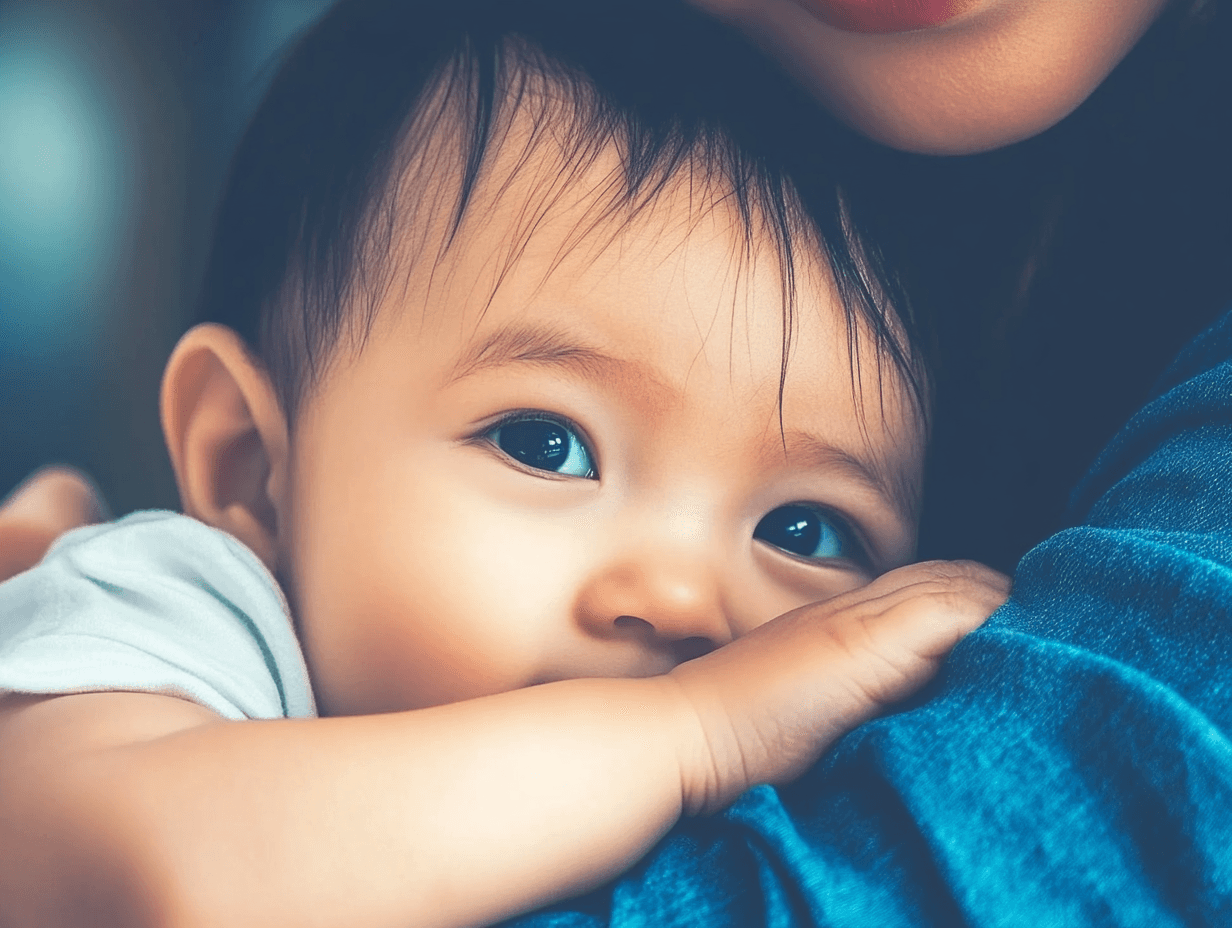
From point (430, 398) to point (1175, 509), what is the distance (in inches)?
16.0

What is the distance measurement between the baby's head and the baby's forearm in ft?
0.44

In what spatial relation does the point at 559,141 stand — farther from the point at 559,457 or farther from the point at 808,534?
the point at 808,534

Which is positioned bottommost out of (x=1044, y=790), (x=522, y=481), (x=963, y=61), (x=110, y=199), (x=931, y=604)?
(x=1044, y=790)

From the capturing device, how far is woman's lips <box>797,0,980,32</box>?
0.54m

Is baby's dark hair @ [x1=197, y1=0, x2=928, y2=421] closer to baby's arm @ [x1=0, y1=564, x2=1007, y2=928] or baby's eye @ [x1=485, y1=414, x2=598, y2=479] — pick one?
baby's eye @ [x1=485, y1=414, x2=598, y2=479]

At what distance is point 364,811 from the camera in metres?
0.43

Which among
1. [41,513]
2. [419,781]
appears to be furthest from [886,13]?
[41,513]

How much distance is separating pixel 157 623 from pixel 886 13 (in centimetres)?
51

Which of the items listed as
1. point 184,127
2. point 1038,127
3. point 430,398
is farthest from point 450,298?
point 184,127

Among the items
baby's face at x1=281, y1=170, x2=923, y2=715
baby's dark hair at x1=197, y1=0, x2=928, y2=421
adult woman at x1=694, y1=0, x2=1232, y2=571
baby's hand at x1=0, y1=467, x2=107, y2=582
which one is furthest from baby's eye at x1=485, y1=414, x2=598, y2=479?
baby's hand at x1=0, y1=467, x2=107, y2=582

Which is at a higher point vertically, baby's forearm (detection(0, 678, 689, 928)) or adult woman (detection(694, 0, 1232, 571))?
adult woman (detection(694, 0, 1232, 571))

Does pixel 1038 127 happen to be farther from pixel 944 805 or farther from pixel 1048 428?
pixel 944 805

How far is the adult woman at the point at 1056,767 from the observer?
0.35 metres

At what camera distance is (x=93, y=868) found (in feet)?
1.44
